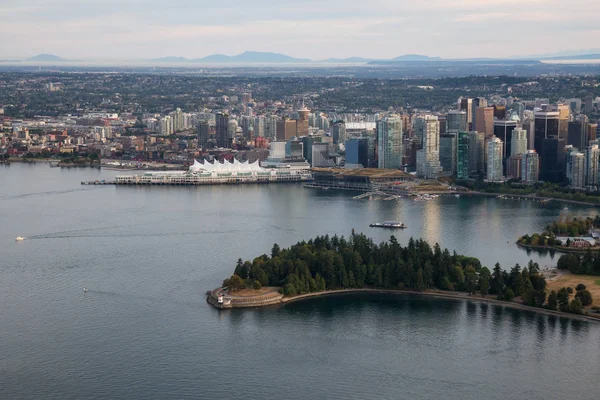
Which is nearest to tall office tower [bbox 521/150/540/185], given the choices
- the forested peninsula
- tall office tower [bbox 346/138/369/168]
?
tall office tower [bbox 346/138/369/168]

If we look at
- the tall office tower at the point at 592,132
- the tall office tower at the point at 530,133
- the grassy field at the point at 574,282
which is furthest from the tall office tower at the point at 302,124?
the grassy field at the point at 574,282

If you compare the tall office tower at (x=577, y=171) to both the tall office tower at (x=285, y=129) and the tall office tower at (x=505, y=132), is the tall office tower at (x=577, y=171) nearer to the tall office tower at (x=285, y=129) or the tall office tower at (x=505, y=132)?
the tall office tower at (x=505, y=132)

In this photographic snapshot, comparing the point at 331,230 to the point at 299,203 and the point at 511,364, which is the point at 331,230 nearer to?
the point at 299,203

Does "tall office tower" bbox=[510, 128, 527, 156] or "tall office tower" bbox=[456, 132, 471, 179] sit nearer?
"tall office tower" bbox=[456, 132, 471, 179]

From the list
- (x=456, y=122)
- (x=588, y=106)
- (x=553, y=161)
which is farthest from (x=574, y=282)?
(x=588, y=106)

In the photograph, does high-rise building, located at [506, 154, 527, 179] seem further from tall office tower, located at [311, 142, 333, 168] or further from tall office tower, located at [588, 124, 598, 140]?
tall office tower, located at [311, 142, 333, 168]

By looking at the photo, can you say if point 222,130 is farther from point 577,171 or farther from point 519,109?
point 577,171

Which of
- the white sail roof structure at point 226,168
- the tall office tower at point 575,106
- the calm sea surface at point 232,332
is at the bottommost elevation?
the calm sea surface at point 232,332
